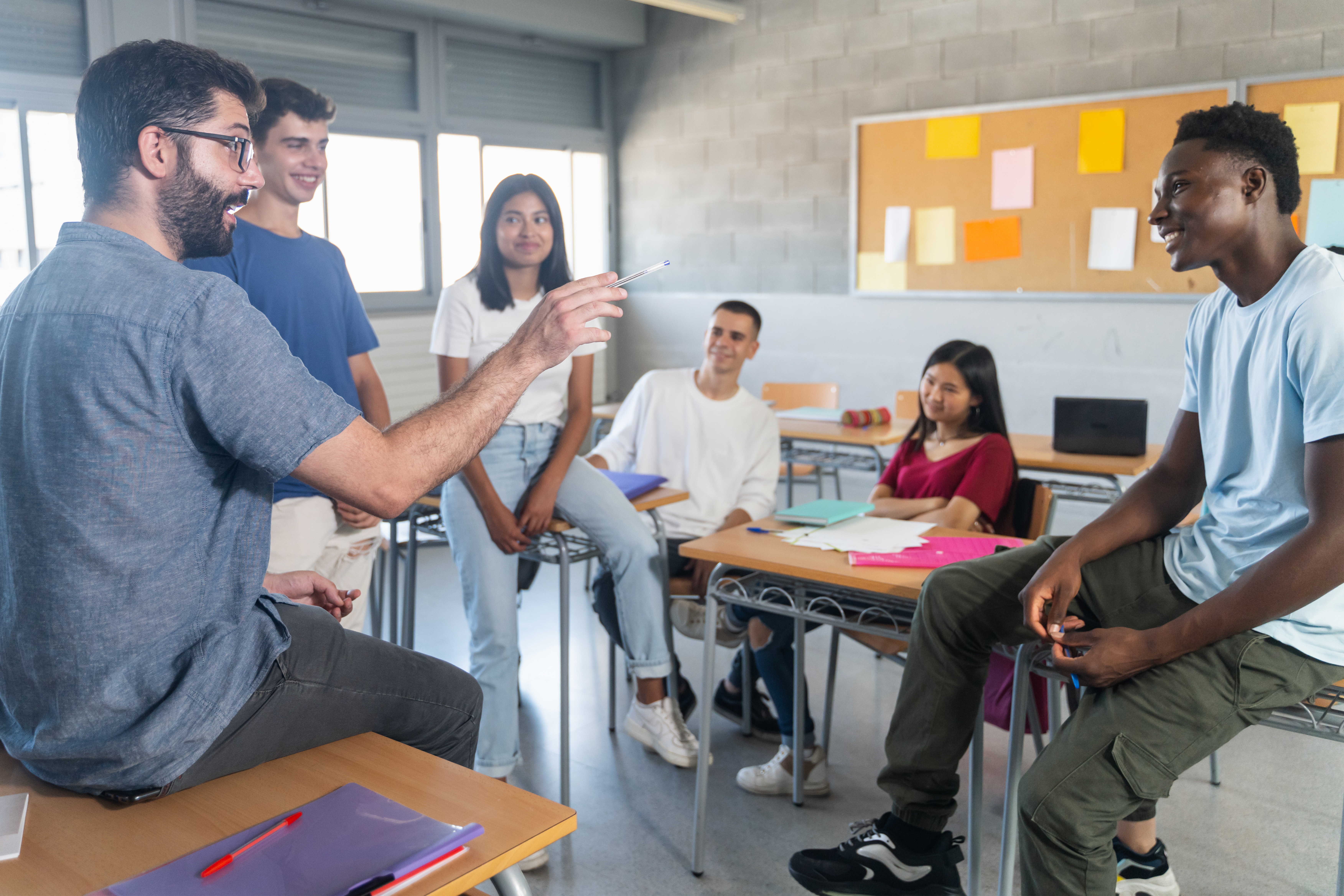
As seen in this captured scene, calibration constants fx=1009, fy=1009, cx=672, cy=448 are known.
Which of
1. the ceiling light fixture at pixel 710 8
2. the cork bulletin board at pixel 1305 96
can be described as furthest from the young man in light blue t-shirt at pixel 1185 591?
the ceiling light fixture at pixel 710 8

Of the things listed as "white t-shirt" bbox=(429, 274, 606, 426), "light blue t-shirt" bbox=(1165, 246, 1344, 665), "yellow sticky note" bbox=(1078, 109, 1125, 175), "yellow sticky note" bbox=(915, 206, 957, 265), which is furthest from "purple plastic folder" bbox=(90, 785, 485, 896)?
"yellow sticky note" bbox=(915, 206, 957, 265)

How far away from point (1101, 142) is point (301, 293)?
4035mm

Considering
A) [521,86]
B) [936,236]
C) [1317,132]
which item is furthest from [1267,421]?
[521,86]

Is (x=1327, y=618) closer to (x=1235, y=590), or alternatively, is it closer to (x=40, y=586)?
(x=1235, y=590)

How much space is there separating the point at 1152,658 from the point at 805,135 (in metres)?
4.93

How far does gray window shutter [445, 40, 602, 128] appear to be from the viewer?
6039 mm

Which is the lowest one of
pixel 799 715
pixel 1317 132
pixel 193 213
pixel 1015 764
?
pixel 799 715

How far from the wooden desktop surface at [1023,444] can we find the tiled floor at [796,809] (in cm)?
84

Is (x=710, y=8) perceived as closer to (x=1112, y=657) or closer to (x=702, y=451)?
(x=702, y=451)

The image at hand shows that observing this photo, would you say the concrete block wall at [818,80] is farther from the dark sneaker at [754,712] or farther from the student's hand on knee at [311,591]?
the student's hand on knee at [311,591]

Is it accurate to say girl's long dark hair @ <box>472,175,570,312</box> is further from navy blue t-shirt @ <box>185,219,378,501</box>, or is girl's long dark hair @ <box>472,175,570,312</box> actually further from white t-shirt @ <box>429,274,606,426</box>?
navy blue t-shirt @ <box>185,219,378,501</box>

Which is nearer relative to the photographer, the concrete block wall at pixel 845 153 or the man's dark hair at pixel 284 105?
the man's dark hair at pixel 284 105

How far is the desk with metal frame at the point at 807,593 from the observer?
72.1 inches

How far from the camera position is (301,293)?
221cm
